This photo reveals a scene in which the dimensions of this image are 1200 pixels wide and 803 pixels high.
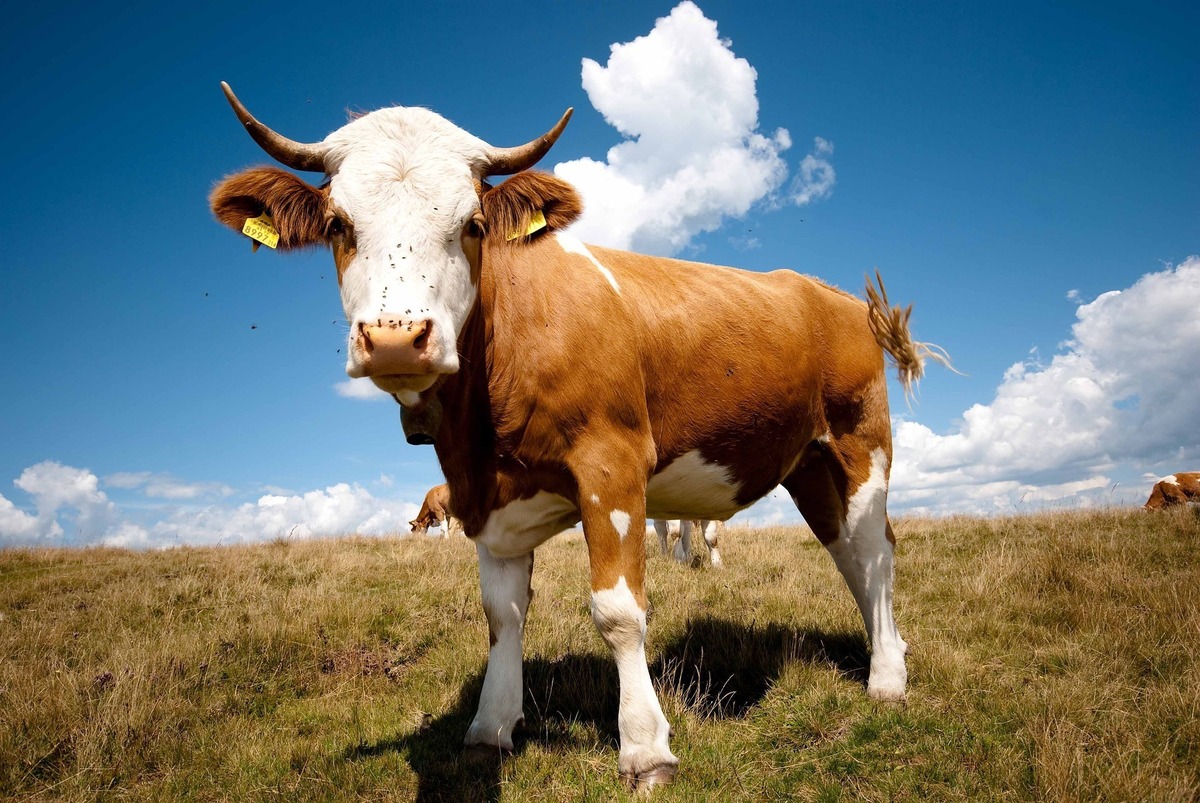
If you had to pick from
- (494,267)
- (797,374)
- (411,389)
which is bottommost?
(411,389)

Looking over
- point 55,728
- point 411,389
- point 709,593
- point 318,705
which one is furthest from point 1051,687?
point 55,728

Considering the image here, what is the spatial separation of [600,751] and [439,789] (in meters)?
0.92

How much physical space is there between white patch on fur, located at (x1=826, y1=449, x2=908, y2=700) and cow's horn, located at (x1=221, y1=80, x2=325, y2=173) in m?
4.49

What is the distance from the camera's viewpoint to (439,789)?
3.72 metres

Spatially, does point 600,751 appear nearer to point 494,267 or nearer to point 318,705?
point 318,705

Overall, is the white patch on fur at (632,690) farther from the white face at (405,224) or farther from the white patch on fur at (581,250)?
the white patch on fur at (581,250)

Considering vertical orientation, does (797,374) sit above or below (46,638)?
above

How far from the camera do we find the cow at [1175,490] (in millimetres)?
15000

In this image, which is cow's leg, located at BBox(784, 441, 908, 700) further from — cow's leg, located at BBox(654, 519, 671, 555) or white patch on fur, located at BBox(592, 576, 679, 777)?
cow's leg, located at BBox(654, 519, 671, 555)

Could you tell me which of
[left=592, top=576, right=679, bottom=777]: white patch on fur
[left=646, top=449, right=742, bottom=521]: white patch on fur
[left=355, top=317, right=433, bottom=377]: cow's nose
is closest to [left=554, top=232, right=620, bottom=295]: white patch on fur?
[left=646, top=449, right=742, bottom=521]: white patch on fur

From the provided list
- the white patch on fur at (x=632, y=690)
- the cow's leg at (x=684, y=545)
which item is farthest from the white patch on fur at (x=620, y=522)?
the cow's leg at (x=684, y=545)

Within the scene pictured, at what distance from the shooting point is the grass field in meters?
3.65

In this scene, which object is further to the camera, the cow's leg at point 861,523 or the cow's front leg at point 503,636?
the cow's leg at point 861,523

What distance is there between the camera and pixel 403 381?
2.91 meters
